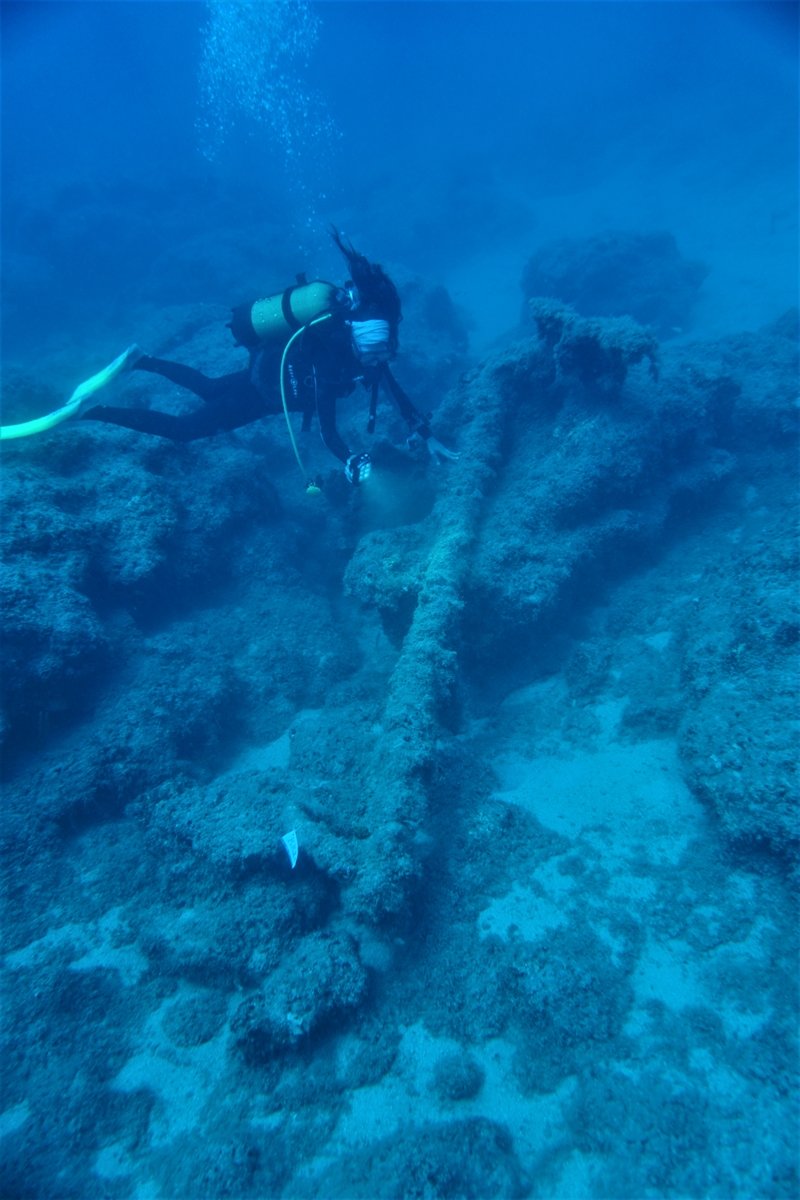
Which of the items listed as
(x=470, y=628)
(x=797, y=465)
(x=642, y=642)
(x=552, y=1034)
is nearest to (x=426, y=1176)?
(x=552, y=1034)

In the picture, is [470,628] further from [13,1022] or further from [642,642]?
[13,1022]

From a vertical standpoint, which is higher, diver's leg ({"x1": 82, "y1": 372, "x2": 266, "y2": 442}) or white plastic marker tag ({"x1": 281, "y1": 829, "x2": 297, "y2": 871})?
diver's leg ({"x1": 82, "y1": 372, "x2": 266, "y2": 442})

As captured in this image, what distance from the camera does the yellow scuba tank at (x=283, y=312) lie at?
6047 mm

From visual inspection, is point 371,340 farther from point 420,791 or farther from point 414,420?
point 420,791

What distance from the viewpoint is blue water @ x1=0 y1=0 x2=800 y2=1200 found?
261 centimetres

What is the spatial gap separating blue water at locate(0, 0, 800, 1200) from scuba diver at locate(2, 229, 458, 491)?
1.23 feet

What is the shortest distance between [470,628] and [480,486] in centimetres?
160

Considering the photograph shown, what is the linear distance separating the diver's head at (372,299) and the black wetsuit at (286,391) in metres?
0.22

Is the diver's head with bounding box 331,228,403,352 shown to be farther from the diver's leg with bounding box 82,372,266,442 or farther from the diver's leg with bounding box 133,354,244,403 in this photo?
the diver's leg with bounding box 133,354,244,403

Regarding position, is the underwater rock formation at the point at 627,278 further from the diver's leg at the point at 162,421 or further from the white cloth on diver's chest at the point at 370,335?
the diver's leg at the point at 162,421

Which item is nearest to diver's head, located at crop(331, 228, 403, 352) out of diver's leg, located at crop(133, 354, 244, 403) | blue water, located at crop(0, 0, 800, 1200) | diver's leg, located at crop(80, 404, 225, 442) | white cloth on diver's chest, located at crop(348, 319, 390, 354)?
white cloth on diver's chest, located at crop(348, 319, 390, 354)

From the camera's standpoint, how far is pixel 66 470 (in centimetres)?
587

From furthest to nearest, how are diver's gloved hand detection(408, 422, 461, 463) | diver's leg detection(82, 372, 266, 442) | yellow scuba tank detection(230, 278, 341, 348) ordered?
1. diver's leg detection(82, 372, 266, 442)
2. diver's gloved hand detection(408, 422, 461, 463)
3. yellow scuba tank detection(230, 278, 341, 348)

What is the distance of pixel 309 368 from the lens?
6.12 meters
